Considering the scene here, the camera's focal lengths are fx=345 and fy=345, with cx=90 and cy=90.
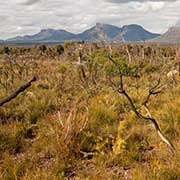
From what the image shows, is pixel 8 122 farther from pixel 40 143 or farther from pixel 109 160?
pixel 109 160

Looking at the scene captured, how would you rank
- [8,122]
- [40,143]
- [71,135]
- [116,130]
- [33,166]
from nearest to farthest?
[33,166], [71,135], [40,143], [116,130], [8,122]

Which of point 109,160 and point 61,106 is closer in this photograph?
point 109,160

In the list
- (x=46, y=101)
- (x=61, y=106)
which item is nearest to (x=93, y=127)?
(x=61, y=106)

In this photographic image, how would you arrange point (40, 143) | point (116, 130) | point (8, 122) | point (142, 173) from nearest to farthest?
point (142, 173)
point (40, 143)
point (116, 130)
point (8, 122)

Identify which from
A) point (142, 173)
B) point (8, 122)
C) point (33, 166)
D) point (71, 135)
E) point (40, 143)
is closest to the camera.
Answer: point (142, 173)

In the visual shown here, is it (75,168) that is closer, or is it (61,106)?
(75,168)

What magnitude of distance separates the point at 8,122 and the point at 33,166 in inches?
94.5

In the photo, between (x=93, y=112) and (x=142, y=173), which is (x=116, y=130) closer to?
(x=93, y=112)

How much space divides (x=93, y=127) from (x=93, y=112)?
0.77 metres

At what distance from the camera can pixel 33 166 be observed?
16.1 feet

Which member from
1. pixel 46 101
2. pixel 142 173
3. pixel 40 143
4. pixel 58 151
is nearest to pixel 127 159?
pixel 142 173

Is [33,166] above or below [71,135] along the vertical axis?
below

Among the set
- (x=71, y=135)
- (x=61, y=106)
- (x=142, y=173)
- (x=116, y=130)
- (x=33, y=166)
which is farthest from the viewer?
(x=61, y=106)

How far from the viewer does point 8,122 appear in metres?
7.11
